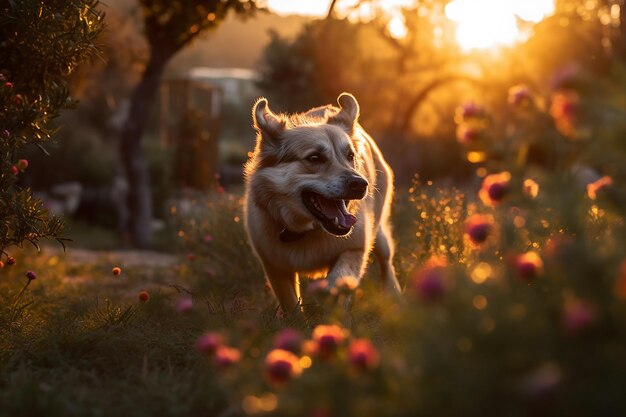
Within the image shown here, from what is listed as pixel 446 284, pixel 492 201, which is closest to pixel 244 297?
pixel 492 201

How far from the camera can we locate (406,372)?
274 cm

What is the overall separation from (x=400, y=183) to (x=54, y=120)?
78.2ft

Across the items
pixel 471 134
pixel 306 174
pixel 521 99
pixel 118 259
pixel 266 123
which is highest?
pixel 521 99

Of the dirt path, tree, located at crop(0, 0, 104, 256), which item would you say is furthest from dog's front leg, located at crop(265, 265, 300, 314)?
the dirt path

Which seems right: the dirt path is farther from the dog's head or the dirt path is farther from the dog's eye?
the dog's eye

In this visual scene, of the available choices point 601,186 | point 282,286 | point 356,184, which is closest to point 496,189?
point 601,186

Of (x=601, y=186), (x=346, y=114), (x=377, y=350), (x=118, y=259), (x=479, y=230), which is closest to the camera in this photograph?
(x=479, y=230)

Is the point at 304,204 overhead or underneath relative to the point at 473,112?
underneath

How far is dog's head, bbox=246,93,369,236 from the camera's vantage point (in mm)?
5828

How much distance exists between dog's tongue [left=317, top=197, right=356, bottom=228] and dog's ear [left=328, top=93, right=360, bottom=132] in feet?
2.98

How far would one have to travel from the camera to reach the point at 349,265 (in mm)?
5902

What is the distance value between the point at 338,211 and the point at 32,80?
8.33 feet

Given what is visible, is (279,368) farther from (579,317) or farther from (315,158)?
(315,158)

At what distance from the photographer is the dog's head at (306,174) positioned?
5.83m
